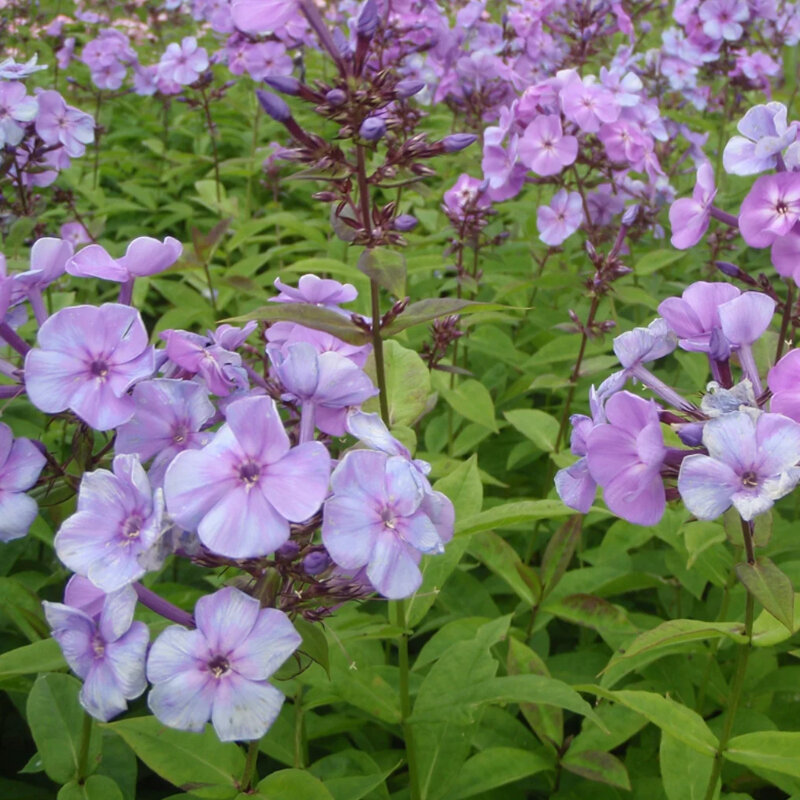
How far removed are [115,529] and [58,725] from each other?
87cm

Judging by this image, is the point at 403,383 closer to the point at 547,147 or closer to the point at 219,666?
the point at 219,666

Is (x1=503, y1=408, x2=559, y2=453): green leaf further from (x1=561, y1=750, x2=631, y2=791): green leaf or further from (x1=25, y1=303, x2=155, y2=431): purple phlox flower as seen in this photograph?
(x1=25, y1=303, x2=155, y2=431): purple phlox flower

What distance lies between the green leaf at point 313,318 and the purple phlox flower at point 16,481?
400 millimetres

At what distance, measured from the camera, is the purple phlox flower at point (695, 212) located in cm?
216

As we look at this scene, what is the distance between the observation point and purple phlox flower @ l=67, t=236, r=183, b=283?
4.78 ft

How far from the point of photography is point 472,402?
2.94m

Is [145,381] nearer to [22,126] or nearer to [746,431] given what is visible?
[746,431]

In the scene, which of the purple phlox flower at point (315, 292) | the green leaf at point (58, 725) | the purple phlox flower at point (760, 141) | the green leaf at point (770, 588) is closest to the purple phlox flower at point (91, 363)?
the purple phlox flower at point (315, 292)

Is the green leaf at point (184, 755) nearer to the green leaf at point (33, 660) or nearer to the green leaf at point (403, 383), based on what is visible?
the green leaf at point (33, 660)

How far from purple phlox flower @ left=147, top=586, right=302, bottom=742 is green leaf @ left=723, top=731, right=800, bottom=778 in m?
0.98

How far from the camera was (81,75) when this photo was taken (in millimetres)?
7465

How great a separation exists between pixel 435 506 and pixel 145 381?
49cm

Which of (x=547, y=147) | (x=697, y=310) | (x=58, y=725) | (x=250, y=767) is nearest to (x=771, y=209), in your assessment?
(x=697, y=310)

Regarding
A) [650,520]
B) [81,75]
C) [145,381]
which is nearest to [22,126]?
[145,381]
